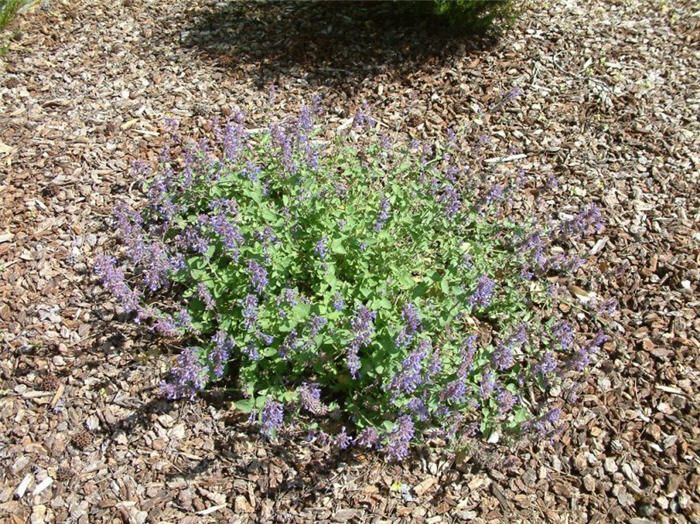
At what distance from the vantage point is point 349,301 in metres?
3.31

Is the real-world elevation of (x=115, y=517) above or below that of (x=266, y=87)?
below

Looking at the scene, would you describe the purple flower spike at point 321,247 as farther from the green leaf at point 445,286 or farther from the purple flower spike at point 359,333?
the green leaf at point 445,286

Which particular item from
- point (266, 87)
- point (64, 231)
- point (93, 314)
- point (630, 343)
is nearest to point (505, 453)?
point (630, 343)

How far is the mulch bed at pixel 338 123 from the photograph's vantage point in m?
3.12

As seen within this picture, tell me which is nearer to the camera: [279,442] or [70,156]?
[279,442]

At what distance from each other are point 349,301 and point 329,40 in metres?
3.38

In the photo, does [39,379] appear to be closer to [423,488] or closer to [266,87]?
[423,488]

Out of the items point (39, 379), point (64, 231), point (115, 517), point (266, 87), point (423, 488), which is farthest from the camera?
point (266, 87)

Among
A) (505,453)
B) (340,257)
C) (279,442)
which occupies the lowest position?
(505,453)

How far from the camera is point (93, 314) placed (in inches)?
148

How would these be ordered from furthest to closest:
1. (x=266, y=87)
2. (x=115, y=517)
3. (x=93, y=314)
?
(x=266, y=87) → (x=93, y=314) → (x=115, y=517)

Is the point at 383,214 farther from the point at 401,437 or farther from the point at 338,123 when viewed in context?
the point at 338,123

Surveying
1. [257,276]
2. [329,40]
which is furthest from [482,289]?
[329,40]

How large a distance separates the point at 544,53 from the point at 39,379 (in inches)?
194
